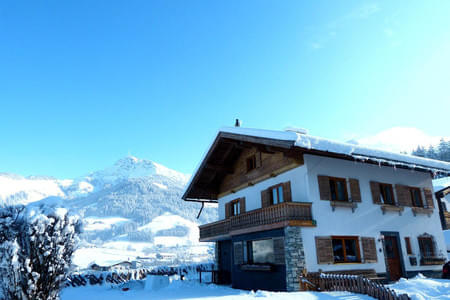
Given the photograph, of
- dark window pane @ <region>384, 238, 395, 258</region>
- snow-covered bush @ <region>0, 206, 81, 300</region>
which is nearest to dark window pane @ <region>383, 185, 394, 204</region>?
dark window pane @ <region>384, 238, 395, 258</region>

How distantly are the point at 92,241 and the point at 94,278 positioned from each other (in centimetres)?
13856

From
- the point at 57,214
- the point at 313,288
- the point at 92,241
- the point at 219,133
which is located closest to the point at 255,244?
the point at 313,288

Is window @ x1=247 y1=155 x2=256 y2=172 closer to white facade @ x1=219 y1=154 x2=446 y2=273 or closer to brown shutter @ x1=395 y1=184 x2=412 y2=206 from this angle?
white facade @ x1=219 y1=154 x2=446 y2=273

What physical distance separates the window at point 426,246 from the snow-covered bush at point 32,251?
16518 mm

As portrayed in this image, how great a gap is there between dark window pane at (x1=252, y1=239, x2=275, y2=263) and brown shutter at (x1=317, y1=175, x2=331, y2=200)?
3101 mm

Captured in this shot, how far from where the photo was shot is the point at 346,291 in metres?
10.2

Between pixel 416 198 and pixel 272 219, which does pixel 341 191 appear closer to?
pixel 272 219

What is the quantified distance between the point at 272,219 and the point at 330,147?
12.9ft

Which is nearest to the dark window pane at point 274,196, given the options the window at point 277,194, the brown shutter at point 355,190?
the window at point 277,194

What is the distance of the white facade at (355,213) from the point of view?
14102 millimetres

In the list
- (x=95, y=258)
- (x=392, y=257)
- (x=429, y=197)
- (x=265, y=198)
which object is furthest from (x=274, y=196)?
(x=95, y=258)

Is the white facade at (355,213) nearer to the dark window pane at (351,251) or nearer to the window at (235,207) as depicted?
the dark window pane at (351,251)

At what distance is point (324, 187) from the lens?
14648 mm

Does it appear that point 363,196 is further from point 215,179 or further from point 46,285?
point 46,285
